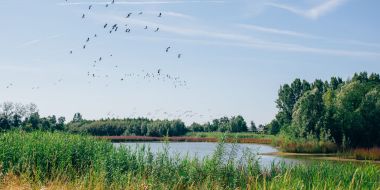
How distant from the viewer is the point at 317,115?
48656 millimetres

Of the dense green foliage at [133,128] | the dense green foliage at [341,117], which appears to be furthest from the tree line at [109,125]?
the dense green foliage at [341,117]

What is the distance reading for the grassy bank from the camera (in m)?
13.1

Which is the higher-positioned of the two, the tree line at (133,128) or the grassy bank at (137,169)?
the tree line at (133,128)

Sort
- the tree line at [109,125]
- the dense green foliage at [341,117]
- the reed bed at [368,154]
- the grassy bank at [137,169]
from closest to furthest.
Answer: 1. the grassy bank at [137,169]
2. the reed bed at [368,154]
3. the dense green foliage at [341,117]
4. the tree line at [109,125]

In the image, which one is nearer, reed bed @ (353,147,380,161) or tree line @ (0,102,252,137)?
reed bed @ (353,147,380,161)

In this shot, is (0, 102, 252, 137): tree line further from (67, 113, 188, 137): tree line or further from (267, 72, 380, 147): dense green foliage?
(267, 72, 380, 147): dense green foliage

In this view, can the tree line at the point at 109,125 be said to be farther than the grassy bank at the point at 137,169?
Yes

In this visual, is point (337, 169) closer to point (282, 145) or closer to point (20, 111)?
point (282, 145)

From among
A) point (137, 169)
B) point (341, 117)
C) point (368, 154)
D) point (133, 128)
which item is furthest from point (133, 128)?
point (137, 169)

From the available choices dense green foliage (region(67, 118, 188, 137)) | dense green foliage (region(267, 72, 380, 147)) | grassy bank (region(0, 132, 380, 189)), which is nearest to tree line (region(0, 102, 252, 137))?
dense green foliage (region(67, 118, 188, 137))

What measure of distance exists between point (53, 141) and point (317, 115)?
34.5m

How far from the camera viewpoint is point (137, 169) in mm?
15945

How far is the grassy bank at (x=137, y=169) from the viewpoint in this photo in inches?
517

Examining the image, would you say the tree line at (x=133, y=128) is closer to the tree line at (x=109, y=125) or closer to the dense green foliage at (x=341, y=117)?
the tree line at (x=109, y=125)
